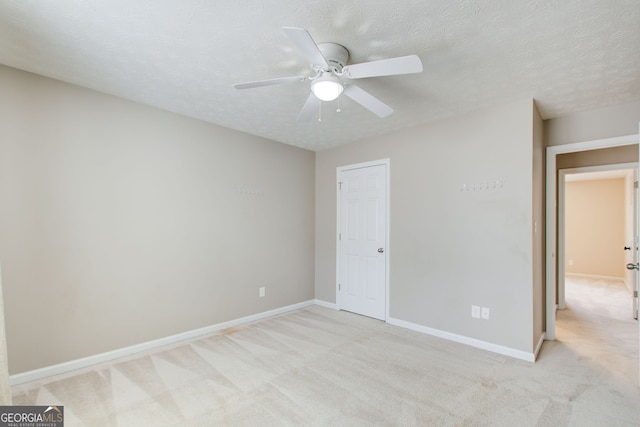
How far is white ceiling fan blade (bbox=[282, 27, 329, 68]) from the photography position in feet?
4.85

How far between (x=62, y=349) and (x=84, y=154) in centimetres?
170

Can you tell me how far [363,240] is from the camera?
4336 mm

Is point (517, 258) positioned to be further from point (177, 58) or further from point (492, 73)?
point (177, 58)

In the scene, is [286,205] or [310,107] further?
[286,205]

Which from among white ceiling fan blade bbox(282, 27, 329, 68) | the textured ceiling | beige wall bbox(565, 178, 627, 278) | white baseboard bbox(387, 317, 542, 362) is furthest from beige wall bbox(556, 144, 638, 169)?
beige wall bbox(565, 178, 627, 278)

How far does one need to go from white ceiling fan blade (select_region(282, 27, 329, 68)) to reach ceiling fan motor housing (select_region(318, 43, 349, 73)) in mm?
187

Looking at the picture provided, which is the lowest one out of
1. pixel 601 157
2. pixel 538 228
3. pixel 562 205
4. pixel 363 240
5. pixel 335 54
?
pixel 363 240

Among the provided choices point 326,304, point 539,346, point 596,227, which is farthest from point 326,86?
point 596,227

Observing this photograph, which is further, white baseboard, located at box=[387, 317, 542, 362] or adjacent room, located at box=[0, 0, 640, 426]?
white baseboard, located at box=[387, 317, 542, 362]

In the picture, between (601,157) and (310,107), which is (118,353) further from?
(601,157)

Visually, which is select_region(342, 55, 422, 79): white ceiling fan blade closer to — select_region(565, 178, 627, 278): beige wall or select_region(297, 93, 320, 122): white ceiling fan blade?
select_region(297, 93, 320, 122): white ceiling fan blade

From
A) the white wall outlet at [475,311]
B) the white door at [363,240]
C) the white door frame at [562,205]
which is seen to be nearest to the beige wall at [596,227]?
the white door frame at [562,205]

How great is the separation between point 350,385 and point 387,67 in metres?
2.34

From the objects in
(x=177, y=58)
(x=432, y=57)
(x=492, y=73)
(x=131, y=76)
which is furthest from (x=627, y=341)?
(x=131, y=76)
